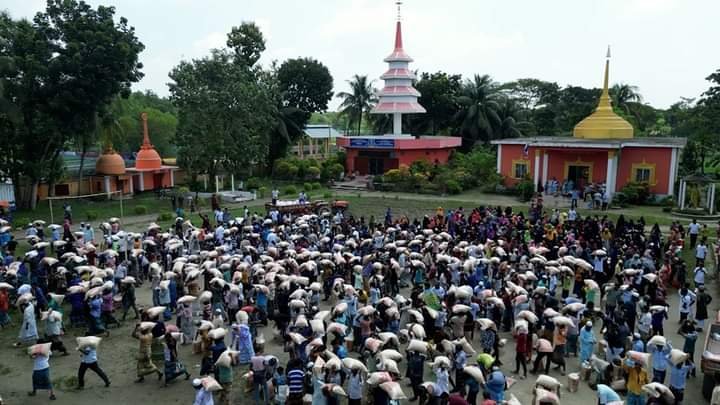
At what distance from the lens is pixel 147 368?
393 inches

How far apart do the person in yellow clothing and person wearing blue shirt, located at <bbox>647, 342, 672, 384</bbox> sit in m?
0.75

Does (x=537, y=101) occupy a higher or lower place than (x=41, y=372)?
higher

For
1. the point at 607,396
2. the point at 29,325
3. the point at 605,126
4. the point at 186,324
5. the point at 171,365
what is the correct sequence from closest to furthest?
1. the point at 607,396
2. the point at 171,365
3. the point at 29,325
4. the point at 186,324
5. the point at 605,126

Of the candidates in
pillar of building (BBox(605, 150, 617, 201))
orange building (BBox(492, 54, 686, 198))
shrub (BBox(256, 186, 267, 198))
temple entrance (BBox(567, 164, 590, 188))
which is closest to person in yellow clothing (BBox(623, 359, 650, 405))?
pillar of building (BBox(605, 150, 617, 201))

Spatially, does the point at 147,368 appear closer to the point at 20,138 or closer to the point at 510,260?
the point at 510,260

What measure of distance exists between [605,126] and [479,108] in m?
12.9

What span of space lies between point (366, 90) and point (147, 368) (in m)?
42.6

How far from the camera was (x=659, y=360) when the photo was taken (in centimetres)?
904

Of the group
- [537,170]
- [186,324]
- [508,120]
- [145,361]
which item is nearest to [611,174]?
[537,170]

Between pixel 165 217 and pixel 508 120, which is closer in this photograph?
pixel 165 217

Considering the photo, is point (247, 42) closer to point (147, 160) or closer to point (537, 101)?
point (147, 160)

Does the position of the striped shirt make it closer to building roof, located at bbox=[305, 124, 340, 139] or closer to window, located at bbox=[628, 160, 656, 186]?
window, located at bbox=[628, 160, 656, 186]

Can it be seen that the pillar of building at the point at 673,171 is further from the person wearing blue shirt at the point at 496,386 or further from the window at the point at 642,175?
the person wearing blue shirt at the point at 496,386

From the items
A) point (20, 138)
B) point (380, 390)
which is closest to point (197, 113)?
point (20, 138)
